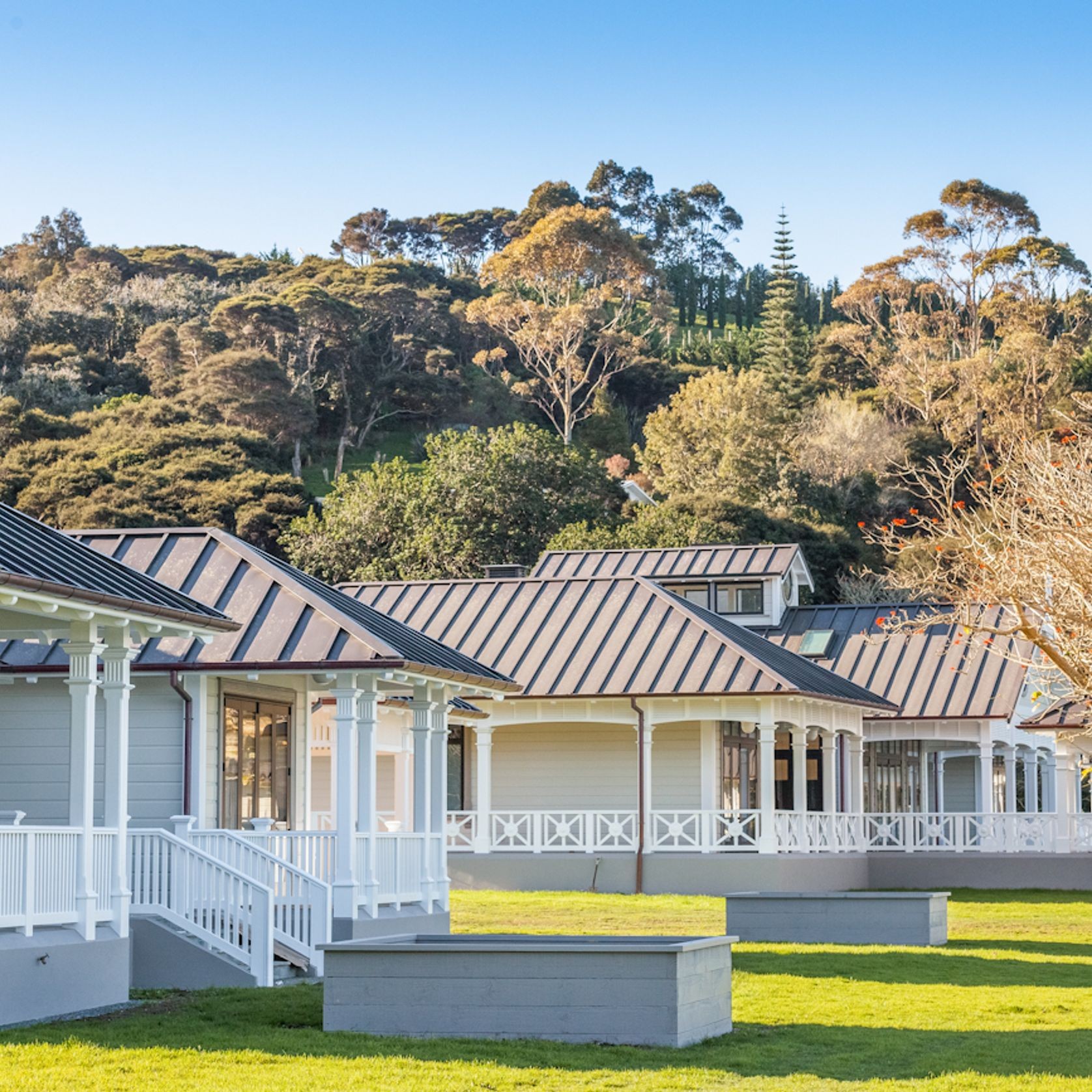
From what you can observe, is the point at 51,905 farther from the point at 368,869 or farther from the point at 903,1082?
the point at 903,1082

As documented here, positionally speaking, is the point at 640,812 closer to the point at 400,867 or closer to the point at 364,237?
the point at 400,867

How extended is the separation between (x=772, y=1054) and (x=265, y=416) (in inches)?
2531

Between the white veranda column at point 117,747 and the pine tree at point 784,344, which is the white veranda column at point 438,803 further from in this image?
the pine tree at point 784,344

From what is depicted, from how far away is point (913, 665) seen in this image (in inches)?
1439

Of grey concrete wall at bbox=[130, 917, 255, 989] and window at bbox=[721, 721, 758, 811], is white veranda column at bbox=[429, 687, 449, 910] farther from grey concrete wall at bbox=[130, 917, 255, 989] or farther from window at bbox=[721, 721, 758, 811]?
window at bbox=[721, 721, 758, 811]

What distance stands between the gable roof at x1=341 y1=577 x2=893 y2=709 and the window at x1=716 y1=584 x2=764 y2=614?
186 inches

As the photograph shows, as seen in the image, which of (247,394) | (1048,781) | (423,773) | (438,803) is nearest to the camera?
(423,773)

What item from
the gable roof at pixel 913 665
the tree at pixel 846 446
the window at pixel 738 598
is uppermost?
the tree at pixel 846 446

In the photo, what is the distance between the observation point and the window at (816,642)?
1464 inches

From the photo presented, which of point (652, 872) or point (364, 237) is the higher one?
point (364, 237)

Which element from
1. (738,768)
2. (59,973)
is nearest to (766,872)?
(738,768)

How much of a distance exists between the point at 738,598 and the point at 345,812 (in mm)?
21836

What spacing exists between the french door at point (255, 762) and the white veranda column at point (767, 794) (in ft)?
35.3

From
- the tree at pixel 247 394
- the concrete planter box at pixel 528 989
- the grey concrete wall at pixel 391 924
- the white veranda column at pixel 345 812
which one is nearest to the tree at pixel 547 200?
the tree at pixel 247 394
